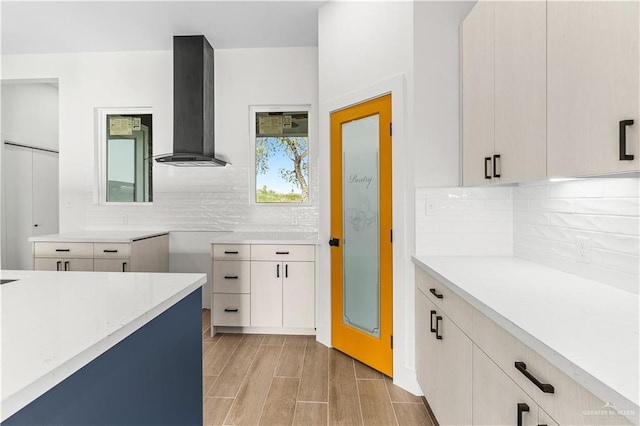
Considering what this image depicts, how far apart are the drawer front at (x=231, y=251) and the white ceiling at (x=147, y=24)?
2.21 m

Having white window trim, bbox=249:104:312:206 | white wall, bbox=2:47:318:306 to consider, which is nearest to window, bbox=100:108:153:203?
white wall, bbox=2:47:318:306

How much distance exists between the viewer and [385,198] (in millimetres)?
2504

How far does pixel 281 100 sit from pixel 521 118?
294 centimetres

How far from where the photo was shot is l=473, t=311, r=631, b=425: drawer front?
713mm

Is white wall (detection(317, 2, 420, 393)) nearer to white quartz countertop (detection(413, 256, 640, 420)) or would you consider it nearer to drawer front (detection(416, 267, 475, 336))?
drawer front (detection(416, 267, 475, 336))

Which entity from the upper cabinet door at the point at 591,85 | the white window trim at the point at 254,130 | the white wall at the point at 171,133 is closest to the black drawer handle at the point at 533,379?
the upper cabinet door at the point at 591,85

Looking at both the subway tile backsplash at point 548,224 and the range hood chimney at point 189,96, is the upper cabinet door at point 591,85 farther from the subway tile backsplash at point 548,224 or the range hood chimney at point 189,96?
the range hood chimney at point 189,96

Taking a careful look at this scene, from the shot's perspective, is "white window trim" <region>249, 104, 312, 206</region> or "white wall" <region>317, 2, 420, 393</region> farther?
Result: "white window trim" <region>249, 104, 312, 206</region>

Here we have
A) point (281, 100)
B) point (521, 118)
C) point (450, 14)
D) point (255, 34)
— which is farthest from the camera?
point (281, 100)

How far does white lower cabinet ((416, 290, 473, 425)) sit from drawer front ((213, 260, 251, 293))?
1.71 m

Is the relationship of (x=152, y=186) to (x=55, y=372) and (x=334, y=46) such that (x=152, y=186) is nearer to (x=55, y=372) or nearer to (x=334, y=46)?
(x=334, y=46)

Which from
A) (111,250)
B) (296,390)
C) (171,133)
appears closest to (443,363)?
(296,390)

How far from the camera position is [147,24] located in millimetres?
3500

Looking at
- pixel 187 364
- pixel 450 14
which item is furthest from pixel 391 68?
pixel 187 364
